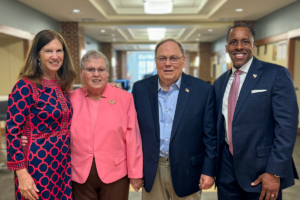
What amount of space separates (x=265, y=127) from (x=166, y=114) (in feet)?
2.19

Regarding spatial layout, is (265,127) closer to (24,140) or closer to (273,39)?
(24,140)

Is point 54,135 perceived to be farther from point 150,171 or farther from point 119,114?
point 150,171

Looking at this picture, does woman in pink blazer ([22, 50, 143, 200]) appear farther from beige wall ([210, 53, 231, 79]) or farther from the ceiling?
beige wall ([210, 53, 231, 79])

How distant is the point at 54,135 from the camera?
1.58m

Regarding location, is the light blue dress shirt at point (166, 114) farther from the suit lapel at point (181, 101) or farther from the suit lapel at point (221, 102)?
the suit lapel at point (221, 102)

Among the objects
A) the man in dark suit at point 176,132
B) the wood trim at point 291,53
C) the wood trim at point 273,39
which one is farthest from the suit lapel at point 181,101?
the wood trim at point 273,39

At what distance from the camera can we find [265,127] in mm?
1622

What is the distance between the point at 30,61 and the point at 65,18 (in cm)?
711

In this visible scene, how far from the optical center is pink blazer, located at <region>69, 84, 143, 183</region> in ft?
5.44

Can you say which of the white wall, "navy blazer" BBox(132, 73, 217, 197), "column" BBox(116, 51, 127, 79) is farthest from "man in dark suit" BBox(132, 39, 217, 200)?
"column" BBox(116, 51, 127, 79)

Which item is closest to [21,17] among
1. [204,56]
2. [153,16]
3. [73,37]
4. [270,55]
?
[73,37]

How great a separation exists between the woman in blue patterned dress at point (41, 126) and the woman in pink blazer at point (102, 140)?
0.08 metres

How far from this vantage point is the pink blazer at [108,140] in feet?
5.44

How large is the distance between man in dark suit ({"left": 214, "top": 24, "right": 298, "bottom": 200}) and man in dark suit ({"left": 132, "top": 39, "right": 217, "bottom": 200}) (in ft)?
0.37
